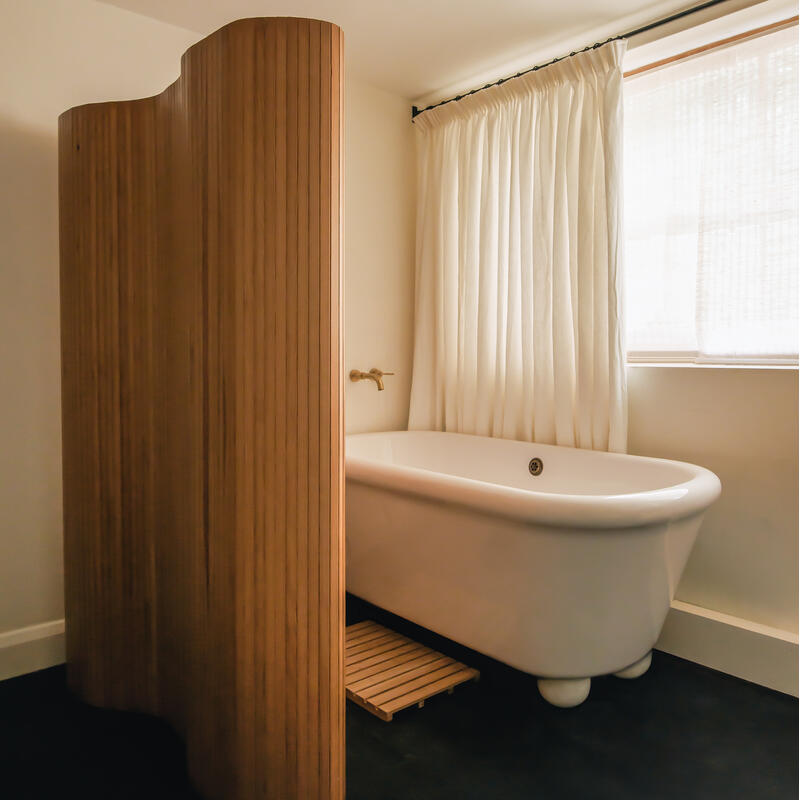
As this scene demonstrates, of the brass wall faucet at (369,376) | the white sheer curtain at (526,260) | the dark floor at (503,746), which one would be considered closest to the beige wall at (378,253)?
the brass wall faucet at (369,376)

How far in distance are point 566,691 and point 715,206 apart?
5.74 ft

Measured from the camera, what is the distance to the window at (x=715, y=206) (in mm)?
2271

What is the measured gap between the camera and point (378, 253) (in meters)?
3.45

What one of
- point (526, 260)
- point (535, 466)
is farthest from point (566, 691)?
point (526, 260)

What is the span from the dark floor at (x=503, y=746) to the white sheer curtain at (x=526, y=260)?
96 centimetres

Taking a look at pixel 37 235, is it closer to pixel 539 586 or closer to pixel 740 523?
pixel 539 586

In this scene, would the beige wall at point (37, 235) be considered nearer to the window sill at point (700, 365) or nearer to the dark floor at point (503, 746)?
the dark floor at point (503, 746)

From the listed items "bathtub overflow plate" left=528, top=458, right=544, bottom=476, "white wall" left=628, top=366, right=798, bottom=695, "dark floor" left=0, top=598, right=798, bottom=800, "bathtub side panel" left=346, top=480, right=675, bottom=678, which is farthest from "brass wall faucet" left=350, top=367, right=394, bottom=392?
"dark floor" left=0, top=598, right=798, bottom=800

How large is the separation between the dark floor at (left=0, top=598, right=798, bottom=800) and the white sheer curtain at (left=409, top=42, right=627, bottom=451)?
3.16 feet

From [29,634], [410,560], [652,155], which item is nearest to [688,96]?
[652,155]

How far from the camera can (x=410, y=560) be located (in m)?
2.25

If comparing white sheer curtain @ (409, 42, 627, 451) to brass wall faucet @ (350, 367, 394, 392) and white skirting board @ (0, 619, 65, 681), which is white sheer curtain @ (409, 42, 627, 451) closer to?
brass wall faucet @ (350, 367, 394, 392)

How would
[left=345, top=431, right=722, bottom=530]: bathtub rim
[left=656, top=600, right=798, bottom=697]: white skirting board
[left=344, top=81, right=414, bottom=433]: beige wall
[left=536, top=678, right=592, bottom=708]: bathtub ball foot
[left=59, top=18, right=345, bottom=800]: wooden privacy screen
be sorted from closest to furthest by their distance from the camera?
[left=59, top=18, right=345, bottom=800]: wooden privacy screen < [left=345, top=431, right=722, bottom=530]: bathtub rim < [left=536, top=678, right=592, bottom=708]: bathtub ball foot < [left=656, top=600, right=798, bottom=697]: white skirting board < [left=344, top=81, right=414, bottom=433]: beige wall

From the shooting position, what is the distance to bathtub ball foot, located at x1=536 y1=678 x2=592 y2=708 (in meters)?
1.99
